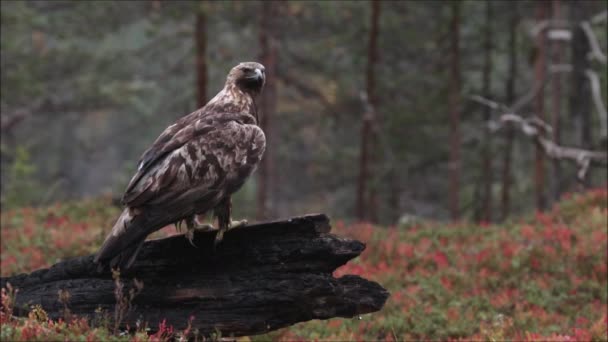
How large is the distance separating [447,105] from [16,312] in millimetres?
22102

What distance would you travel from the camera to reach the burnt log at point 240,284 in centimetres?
707

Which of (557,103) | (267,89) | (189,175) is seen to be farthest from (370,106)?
(189,175)

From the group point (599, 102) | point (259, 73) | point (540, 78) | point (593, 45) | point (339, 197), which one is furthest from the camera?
point (339, 197)

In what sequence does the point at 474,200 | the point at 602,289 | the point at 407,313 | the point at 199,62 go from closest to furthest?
the point at 407,313 < the point at 602,289 < the point at 199,62 < the point at 474,200

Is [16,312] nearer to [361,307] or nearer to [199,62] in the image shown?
[361,307]

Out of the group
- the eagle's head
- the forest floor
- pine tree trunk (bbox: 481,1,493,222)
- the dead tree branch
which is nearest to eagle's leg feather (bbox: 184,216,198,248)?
the forest floor

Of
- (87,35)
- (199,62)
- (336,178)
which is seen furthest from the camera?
(336,178)

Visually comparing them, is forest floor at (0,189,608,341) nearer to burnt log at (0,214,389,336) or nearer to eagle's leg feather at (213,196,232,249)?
burnt log at (0,214,389,336)

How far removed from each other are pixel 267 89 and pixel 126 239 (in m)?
14.4

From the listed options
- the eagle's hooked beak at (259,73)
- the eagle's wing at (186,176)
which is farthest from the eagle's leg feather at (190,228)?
the eagle's hooked beak at (259,73)

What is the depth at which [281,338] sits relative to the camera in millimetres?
Answer: 9367

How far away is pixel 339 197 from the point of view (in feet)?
122

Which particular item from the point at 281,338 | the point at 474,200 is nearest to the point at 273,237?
the point at 281,338

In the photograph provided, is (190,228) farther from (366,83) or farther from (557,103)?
(366,83)
